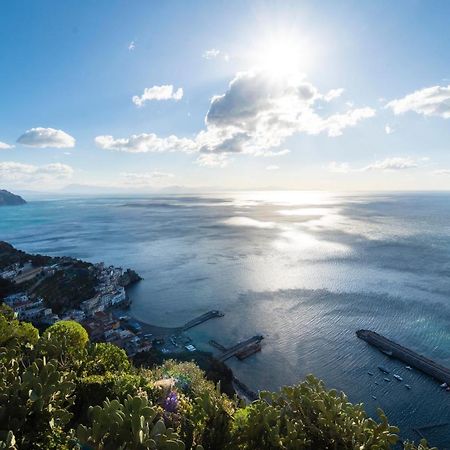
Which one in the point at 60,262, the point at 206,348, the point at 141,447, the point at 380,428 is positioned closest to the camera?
the point at 141,447

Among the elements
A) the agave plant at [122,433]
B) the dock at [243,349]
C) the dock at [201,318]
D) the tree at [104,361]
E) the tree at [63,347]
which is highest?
the agave plant at [122,433]

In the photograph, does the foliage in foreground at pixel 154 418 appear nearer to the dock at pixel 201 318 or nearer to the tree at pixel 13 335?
the tree at pixel 13 335

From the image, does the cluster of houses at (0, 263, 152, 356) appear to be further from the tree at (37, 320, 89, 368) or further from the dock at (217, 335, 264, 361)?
the tree at (37, 320, 89, 368)

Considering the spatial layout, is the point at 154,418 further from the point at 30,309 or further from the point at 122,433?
the point at 30,309

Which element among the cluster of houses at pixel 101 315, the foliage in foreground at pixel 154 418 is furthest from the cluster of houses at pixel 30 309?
the foliage in foreground at pixel 154 418

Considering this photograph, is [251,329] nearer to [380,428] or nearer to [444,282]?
[380,428]

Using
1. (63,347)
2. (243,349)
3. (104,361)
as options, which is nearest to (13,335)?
(63,347)

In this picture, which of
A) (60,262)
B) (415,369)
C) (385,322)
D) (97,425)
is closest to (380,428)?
(97,425)

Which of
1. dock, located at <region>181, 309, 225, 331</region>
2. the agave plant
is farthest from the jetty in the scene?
the agave plant
